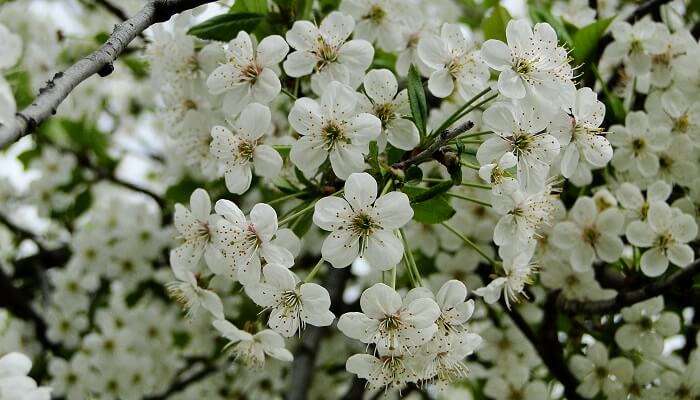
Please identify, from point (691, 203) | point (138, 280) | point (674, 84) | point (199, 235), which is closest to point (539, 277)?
point (691, 203)

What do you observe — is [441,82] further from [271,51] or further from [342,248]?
[342,248]

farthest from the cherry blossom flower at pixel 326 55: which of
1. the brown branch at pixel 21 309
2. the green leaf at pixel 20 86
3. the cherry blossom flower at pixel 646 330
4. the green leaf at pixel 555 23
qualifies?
the brown branch at pixel 21 309

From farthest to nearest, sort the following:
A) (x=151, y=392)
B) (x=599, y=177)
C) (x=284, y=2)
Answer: (x=151, y=392) < (x=599, y=177) < (x=284, y=2)

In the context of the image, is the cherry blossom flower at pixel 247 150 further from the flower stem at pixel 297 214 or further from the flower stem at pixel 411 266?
the flower stem at pixel 411 266

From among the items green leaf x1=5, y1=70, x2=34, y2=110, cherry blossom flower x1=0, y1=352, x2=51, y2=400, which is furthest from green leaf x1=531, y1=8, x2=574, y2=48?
green leaf x1=5, y1=70, x2=34, y2=110

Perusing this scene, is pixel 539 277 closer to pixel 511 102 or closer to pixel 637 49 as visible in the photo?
pixel 637 49

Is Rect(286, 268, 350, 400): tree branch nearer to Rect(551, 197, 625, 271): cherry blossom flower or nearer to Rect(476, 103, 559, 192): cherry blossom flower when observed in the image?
Rect(551, 197, 625, 271): cherry blossom flower

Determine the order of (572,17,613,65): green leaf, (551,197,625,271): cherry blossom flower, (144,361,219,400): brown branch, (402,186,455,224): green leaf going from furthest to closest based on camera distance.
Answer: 1. (144,361,219,400): brown branch
2. (572,17,613,65): green leaf
3. (551,197,625,271): cherry blossom flower
4. (402,186,455,224): green leaf
